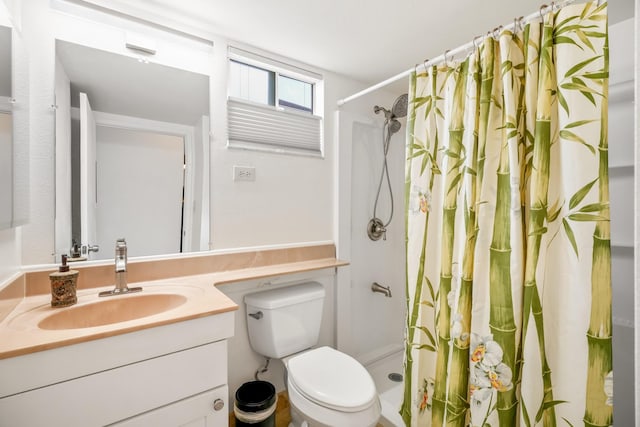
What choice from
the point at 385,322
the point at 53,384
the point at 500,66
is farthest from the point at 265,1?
the point at 385,322

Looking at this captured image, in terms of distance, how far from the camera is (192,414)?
3.39 ft

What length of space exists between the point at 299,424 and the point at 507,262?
1.34 meters

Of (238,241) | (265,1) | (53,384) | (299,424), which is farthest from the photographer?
(238,241)

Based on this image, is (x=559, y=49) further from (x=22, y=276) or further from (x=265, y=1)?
(x=22, y=276)

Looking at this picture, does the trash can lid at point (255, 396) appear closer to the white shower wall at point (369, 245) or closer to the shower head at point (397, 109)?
the white shower wall at point (369, 245)

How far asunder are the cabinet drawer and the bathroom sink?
0.84ft

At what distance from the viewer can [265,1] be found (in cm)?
135

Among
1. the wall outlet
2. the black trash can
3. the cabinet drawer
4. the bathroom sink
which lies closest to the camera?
the cabinet drawer

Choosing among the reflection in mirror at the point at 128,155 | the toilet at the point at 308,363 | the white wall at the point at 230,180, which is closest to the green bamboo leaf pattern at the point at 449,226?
the toilet at the point at 308,363

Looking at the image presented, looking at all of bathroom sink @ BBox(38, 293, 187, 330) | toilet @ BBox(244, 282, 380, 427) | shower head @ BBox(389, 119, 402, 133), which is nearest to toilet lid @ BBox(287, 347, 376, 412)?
toilet @ BBox(244, 282, 380, 427)

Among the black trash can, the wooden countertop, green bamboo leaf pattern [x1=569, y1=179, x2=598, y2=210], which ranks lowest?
the black trash can

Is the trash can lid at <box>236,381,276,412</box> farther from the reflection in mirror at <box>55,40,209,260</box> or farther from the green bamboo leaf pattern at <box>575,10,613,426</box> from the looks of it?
the green bamboo leaf pattern at <box>575,10,613,426</box>

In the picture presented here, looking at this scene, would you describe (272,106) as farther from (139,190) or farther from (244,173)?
(139,190)

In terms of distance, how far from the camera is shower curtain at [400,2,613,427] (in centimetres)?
89
